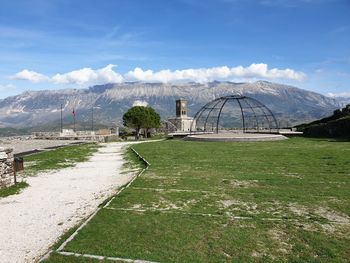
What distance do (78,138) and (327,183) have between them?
5759cm

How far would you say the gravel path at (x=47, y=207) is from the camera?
422 inches

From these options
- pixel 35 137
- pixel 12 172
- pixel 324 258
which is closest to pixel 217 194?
pixel 324 258

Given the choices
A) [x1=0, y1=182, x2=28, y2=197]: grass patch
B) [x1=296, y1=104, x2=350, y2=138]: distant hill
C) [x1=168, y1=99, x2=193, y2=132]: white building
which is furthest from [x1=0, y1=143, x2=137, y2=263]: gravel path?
[x1=168, y1=99, x2=193, y2=132]: white building

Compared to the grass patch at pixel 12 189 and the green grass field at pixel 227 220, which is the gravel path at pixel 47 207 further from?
the green grass field at pixel 227 220

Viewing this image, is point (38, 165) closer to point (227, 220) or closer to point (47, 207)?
point (47, 207)

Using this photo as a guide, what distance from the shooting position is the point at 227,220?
38.9 ft

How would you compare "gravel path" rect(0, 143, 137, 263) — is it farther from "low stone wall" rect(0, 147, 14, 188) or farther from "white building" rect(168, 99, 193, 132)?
"white building" rect(168, 99, 193, 132)

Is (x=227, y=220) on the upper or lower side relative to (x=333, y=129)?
lower

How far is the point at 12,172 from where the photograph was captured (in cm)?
1984

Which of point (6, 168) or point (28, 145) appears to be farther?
point (28, 145)

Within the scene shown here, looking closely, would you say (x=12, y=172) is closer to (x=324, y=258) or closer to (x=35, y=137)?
(x=324, y=258)

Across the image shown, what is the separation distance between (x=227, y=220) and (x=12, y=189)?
12.8m

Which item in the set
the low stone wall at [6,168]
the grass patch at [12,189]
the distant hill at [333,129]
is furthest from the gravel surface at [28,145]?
the distant hill at [333,129]

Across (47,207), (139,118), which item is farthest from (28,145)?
(47,207)
